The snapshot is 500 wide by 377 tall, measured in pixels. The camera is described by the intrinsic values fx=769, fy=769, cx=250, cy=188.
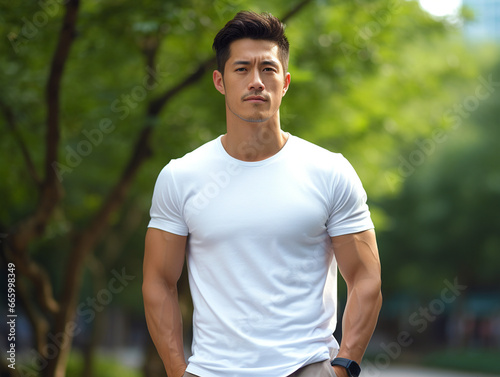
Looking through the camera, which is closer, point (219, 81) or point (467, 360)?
point (219, 81)

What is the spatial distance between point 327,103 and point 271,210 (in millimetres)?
7912

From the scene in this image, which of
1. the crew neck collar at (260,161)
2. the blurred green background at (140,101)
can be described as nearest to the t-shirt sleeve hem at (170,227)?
the crew neck collar at (260,161)

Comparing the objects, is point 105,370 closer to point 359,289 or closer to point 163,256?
point 163,256

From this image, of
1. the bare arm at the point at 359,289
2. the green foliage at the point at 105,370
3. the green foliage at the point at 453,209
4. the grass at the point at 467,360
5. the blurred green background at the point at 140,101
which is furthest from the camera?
the grass at the point at 467,360

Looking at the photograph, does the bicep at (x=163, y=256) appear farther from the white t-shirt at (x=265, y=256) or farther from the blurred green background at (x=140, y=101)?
the blurred green background at (x=140, y=101)

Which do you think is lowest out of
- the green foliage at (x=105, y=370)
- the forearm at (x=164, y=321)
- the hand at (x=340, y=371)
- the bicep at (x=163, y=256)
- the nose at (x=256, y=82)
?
the green foliage at (x=105, y=370)

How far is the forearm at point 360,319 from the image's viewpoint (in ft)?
10.3

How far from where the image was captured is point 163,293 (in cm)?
331

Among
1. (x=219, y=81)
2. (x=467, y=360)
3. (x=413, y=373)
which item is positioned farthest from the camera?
(x=467, y=360)

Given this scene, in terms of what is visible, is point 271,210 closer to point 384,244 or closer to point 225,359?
point 225,359

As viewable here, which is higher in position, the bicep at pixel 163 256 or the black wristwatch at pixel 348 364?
the bicep at pixel 163 256

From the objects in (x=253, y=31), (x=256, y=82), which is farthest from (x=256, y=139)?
(x=253, y=31)

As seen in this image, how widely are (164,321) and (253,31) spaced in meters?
1.30

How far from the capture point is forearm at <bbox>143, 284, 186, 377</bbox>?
3285 millimetres
